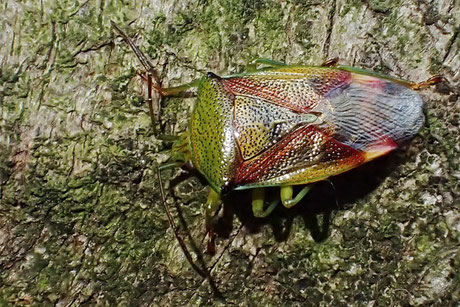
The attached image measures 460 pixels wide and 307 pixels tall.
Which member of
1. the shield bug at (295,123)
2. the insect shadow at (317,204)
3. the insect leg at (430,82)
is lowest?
the insect shadow at (317,204)

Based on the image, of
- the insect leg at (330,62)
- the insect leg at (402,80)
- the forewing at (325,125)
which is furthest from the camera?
the insect leg at (330,62)

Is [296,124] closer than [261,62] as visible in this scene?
Yes

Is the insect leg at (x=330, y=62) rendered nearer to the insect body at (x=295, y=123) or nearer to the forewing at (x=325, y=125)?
the insect body at (x=295, y=123)

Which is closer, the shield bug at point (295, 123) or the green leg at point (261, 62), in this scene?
the shield bug at point (295, 123)

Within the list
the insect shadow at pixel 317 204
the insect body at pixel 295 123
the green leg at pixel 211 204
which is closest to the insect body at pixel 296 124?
the insect body at pixel 295 123

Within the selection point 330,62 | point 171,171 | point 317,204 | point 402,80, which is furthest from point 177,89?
point 402,80

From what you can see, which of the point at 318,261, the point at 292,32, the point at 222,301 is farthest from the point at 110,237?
the point at 292,32

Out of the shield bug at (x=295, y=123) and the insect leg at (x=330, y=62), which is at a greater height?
the insect leg at (x=330, y=62)

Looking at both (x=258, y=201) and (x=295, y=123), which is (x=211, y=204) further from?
(x=295, y=123)
